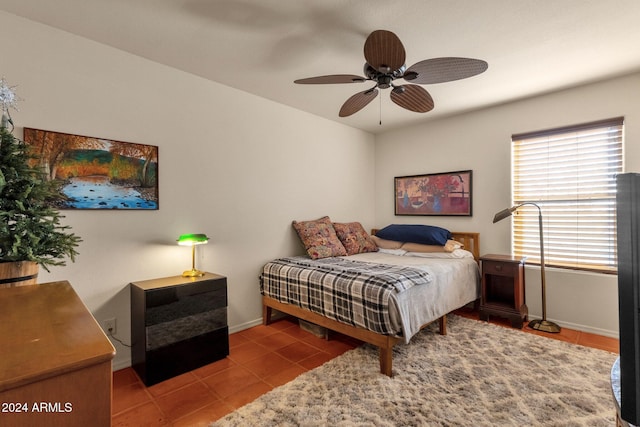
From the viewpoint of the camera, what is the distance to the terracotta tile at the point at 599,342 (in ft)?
8.68

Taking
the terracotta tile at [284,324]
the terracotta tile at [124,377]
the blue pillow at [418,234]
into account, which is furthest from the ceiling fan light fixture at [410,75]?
the terracotta tile at [124,377]

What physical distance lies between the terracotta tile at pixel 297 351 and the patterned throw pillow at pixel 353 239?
1340mm

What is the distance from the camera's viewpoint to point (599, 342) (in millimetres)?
2754

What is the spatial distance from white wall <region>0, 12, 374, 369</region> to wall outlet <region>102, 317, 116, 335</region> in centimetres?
3

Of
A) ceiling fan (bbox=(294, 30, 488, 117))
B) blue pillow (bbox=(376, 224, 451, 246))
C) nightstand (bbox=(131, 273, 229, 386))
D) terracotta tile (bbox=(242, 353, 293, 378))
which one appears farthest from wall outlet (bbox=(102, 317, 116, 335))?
blue pillow (bbox=(376, 224, 451, 246))

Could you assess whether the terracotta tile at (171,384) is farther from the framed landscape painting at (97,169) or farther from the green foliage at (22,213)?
Answer: the framed landscape painting at (97,169)

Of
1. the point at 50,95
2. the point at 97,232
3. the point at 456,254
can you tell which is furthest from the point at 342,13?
the point at 456,254

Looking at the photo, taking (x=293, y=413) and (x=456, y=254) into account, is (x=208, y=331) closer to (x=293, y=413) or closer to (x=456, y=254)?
(x=293, y=413)

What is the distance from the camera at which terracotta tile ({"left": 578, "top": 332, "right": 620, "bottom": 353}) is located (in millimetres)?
2645

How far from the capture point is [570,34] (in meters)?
2.17

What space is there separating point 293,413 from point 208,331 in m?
1.05

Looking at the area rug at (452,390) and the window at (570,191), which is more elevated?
the window at (570,191)

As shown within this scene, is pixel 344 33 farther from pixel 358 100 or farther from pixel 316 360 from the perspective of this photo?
pixel 316 360

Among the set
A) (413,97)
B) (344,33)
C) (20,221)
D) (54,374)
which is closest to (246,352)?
(20,221)
